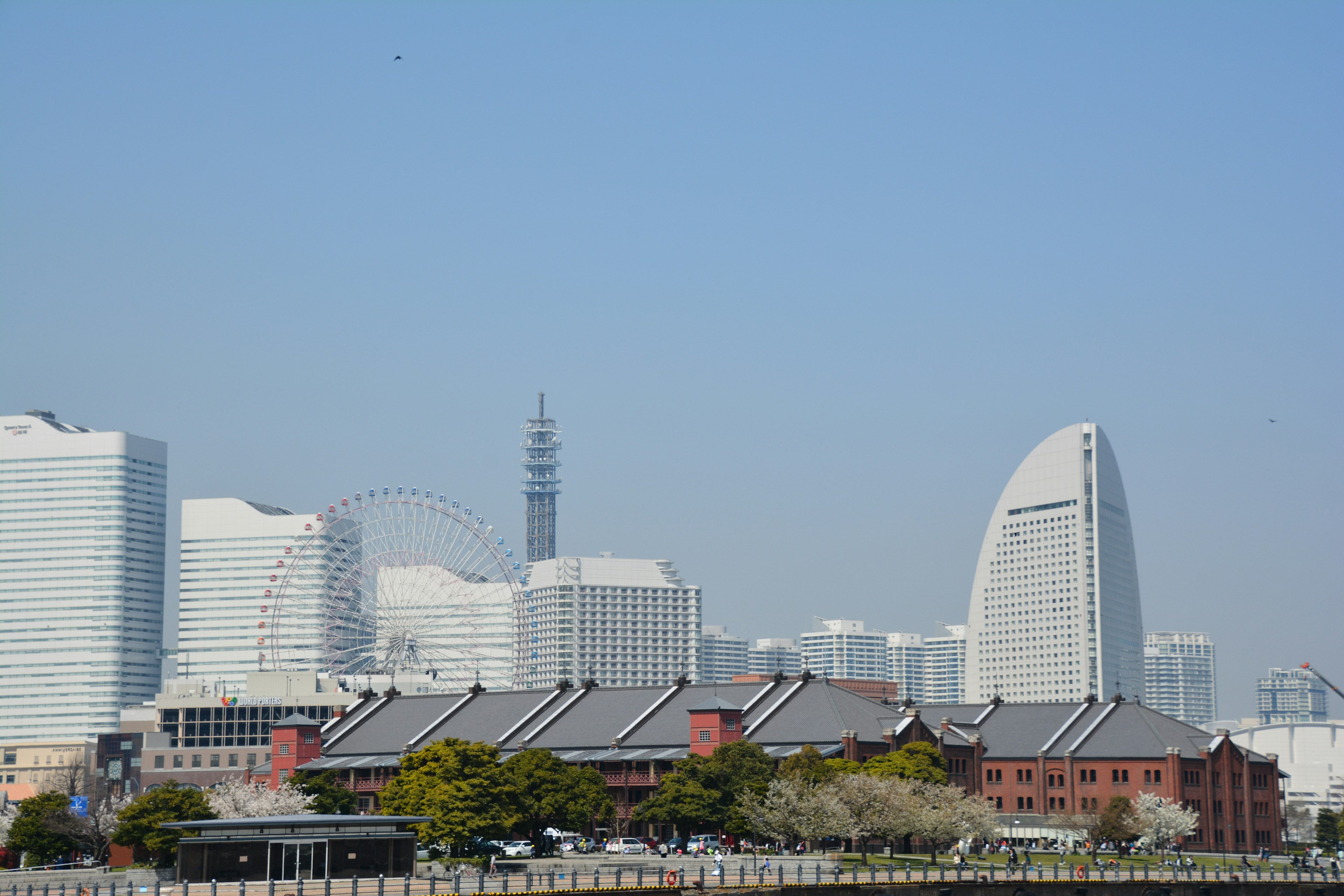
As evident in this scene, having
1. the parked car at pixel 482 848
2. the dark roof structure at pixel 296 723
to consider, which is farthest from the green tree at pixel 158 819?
the dark roof structure at pixel 296 723

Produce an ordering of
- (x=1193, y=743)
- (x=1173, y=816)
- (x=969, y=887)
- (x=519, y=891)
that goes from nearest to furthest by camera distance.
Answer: (x=519, y=891) < (x=969, y=887) < (x=1173, y=816) < (x=1193, y=743)

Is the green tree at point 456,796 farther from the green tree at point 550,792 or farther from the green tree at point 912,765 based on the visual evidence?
the green tree at point 912,765

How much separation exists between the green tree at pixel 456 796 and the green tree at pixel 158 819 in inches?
536

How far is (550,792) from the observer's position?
125m

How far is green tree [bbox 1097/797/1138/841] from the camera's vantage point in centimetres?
13225

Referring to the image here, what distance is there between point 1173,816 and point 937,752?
19122mm

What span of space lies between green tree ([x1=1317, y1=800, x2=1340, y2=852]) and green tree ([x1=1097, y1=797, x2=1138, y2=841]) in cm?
4039

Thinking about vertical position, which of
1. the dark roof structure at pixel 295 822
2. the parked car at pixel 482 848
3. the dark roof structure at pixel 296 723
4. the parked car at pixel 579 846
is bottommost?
the parked car at pixel 579 846

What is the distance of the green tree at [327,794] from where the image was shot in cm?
14038

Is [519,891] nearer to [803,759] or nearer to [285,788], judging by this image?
[803,759]

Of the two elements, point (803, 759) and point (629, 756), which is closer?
point (803, 759)

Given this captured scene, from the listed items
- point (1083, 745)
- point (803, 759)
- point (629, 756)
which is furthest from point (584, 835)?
point (1083, 745)

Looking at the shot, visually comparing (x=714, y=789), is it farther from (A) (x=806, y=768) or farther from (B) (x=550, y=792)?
(B) (x=550, y=792)

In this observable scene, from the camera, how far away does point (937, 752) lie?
5463 inches
